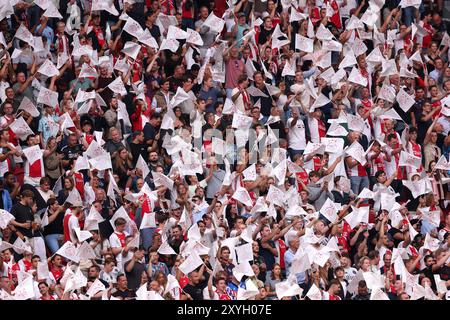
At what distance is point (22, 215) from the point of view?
63.3ft

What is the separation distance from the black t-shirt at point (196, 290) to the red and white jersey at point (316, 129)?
10.1ft

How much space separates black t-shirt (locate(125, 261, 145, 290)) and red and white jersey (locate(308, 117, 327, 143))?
337 centimetres

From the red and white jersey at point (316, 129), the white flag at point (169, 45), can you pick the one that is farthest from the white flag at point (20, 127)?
the red and white jersey at point (316, 129)

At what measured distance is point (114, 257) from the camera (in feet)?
63.2

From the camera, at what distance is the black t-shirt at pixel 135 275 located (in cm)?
1906

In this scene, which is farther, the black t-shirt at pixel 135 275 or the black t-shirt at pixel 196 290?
the black t-shirt at pixel 196 290

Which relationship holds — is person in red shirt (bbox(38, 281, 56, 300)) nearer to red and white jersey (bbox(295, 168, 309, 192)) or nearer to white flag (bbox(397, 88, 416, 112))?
red and white jersey (bbox(295, 168, 309, 192))

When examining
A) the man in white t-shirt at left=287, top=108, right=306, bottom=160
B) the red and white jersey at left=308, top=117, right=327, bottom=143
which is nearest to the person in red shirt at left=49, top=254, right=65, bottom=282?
the man in white t-shirt at left=287, top=108, right=306, bottom=160

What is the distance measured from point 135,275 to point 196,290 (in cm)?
69

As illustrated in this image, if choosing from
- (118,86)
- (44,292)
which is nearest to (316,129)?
(118,86)

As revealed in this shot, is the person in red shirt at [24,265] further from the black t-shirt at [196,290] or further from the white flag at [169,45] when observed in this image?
the white flag at [169,45]

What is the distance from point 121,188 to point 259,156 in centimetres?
181

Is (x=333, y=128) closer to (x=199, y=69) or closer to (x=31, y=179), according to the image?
(x=199, y=69)

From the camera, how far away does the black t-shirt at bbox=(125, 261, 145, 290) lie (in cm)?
1906
